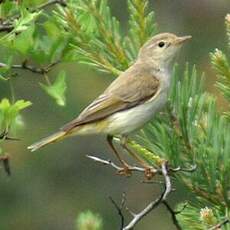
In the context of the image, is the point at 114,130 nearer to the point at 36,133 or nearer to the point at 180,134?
the point at 180,134

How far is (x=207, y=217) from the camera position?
389 cm

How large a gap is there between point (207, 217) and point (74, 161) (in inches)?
308

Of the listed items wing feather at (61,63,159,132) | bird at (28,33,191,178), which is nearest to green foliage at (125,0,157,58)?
bird at (28,33,191,178)

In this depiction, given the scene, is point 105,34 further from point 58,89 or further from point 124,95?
point 124,95

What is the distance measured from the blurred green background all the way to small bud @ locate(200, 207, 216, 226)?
663 centimetres

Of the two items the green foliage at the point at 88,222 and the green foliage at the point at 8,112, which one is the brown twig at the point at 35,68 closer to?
the green foliage at the point at 8,112

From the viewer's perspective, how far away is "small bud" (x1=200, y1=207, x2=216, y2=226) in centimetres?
389

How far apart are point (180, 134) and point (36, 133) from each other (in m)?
6.91

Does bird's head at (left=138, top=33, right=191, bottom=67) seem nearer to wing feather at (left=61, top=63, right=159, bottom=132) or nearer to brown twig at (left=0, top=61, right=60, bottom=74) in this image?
wing feather at (left=61, top=63, right=159, bottom=132)

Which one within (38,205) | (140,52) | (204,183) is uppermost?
(140,52)

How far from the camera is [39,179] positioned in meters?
11.5

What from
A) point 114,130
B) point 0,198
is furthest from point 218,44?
point 114,130

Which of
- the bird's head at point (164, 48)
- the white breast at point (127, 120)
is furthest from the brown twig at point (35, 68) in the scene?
the bird's head at point (164, 48)

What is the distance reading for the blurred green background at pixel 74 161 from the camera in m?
10.9
